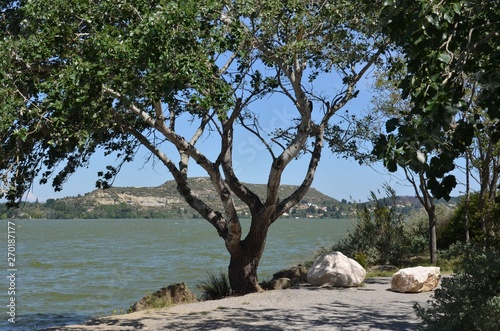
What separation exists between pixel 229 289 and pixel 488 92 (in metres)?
10.4

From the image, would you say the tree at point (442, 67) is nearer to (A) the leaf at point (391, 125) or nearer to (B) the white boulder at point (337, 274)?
(A) the leaf at point (391, 125)

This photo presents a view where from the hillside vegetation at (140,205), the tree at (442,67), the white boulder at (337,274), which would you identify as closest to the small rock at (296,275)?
the white boulder at (337,274)

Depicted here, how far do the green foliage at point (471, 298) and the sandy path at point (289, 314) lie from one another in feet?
Answer: 8.19

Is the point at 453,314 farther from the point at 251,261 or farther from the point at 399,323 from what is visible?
the point at 251,261

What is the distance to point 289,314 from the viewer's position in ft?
37.4

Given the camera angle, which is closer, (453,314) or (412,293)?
(453,314)

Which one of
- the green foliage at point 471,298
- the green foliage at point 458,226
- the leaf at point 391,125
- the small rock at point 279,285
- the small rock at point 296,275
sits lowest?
the small rock at point 279,285

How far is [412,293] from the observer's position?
13.7m

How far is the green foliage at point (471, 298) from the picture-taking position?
6.74 metres

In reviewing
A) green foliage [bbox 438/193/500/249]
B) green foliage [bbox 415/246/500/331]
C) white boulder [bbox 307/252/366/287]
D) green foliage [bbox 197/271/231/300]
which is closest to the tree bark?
green foliage [bbox 197/271/231/300]

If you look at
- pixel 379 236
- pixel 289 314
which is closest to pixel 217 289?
pixel 289 314

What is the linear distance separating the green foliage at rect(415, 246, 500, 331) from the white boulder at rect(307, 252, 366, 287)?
6.82 metres

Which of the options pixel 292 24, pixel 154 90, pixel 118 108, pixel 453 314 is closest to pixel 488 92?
pixel 453 314

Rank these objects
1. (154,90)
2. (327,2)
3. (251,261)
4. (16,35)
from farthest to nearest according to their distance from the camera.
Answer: (251,261), (327,2), (16,35), (154,90)
